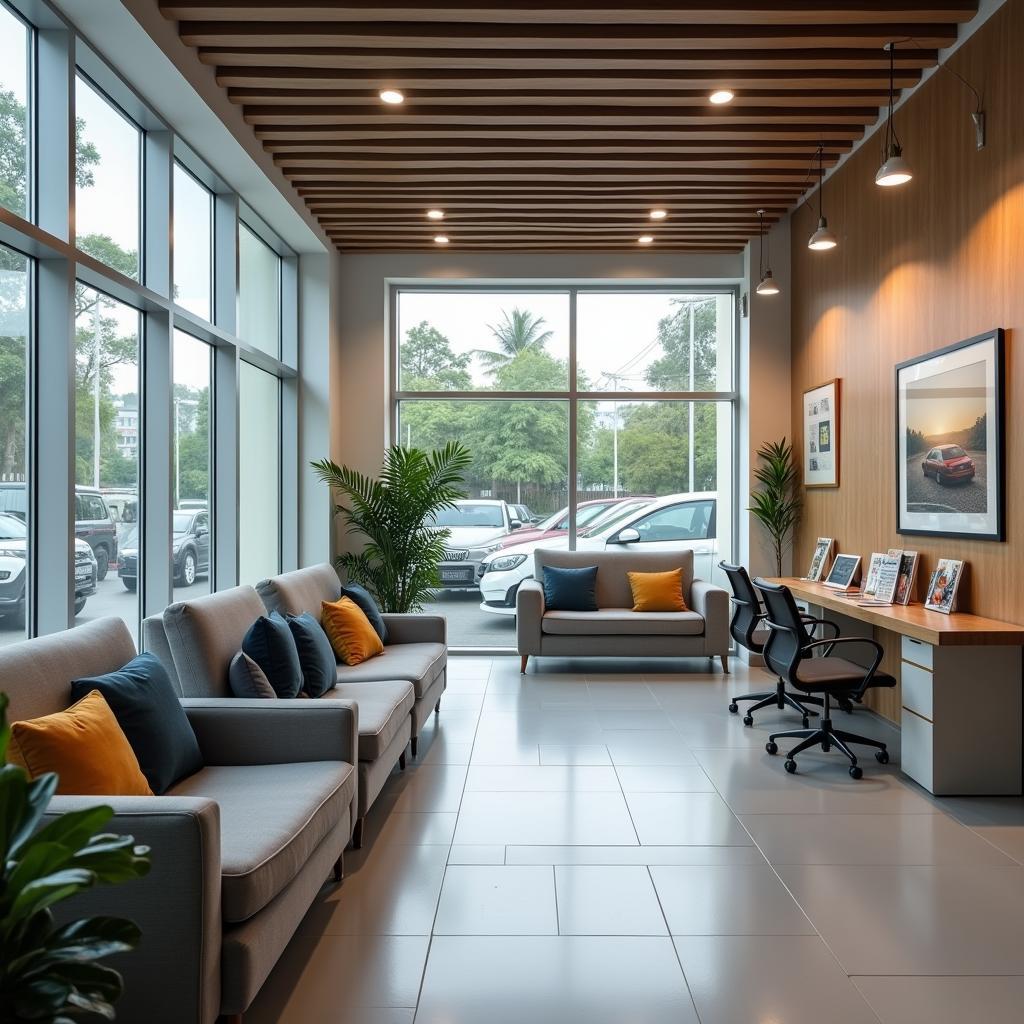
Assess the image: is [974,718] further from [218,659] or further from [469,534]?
[469,534]

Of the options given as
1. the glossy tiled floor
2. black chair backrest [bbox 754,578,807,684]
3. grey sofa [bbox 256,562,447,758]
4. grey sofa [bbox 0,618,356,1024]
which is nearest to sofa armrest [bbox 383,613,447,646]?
grey sofa [bbox 256,562,447,758]

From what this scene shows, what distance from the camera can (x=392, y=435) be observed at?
7.78 m

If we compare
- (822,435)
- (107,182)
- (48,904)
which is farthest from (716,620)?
(48,904)

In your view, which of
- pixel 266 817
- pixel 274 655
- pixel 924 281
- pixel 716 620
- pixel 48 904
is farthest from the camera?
pixel 716 620

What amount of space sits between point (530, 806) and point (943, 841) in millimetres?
1655

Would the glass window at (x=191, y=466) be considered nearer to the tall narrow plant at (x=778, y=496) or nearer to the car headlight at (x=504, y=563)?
the car headlight at (x=504, y=563)

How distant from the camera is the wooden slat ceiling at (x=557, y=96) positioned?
152 inches

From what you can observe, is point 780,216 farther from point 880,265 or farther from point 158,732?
point 158,732

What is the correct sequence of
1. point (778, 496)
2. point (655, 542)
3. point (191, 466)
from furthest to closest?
point (655, 542) < point (778, 496) < point (191, 466)

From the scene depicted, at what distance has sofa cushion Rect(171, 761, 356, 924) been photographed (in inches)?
81.4

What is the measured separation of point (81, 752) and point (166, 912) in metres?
0.51

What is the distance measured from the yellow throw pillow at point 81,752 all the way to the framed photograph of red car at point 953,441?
373 centimetres

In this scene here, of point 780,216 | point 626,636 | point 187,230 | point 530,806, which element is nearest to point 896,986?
point 530,806

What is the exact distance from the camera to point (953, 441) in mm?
4449
